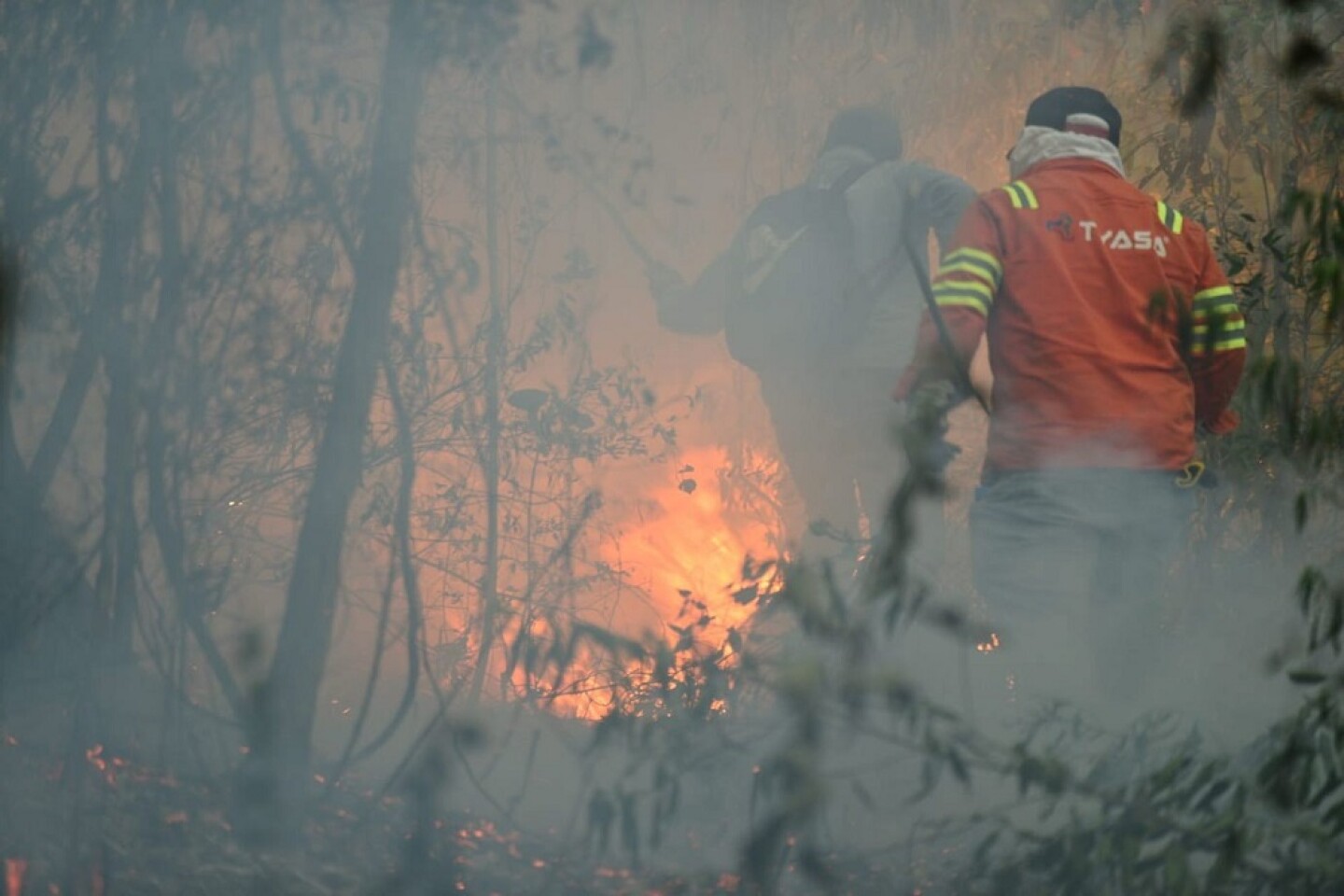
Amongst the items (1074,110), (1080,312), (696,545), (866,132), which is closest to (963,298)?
(1080,312)

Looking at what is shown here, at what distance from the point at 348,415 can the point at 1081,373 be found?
1.93m

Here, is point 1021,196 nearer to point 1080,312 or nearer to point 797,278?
point 1080,312

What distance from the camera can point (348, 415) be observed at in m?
3.90

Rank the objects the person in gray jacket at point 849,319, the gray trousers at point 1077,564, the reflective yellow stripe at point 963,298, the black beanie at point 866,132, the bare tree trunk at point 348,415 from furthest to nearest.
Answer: the black beanie at point 866,132, the person in gray jacket at point 849,319, the bare tree trunk at point 348,415, the gray trousers at point 1077,564, the reflective yellow stripe at point 963,298

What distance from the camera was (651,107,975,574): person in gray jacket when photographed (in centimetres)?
429

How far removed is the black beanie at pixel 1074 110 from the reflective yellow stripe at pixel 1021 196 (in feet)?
0.86

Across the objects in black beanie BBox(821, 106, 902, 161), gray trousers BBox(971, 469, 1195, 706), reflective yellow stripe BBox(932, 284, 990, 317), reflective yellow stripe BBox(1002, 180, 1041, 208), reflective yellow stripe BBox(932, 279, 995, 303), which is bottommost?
gray trousers BBox(971, 469, 1195, 706)

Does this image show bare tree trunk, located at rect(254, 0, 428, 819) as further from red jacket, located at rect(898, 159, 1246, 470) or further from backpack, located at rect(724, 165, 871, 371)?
red jacket, located at rect(898, 159, 1246, 470)

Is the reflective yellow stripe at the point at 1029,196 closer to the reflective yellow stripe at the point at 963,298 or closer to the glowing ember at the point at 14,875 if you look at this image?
the reflective yellow stripe at the point at 963,298

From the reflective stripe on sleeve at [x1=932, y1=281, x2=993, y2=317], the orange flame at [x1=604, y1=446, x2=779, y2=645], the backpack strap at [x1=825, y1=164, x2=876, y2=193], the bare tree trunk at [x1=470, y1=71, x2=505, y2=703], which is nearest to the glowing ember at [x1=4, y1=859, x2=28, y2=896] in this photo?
the bare tree trunk at [x1=470, y1=71, x2=505, y2=703]

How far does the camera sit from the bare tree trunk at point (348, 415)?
148 inches

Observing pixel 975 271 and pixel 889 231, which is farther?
pixel 889 231

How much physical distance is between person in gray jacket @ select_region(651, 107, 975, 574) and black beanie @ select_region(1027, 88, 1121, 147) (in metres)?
0.82

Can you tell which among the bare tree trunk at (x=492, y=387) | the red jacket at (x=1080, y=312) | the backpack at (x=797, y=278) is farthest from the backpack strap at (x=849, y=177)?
the red jacket at (x=1080, y=312)
